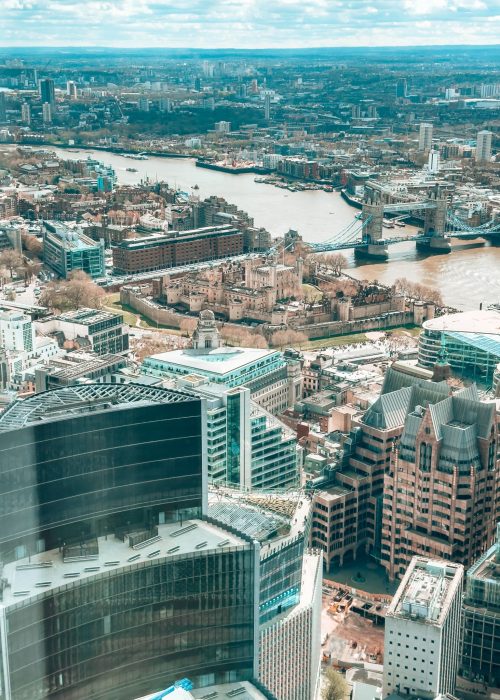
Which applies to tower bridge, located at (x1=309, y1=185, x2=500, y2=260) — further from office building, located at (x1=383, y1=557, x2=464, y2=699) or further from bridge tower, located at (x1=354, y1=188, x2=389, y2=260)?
office building, located at (x1=383, y1=557, x2=464, y2=699)

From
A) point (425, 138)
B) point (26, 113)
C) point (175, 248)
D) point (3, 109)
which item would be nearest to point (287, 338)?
point (175, 248)

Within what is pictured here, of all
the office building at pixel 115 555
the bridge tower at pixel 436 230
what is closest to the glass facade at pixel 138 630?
the office building at pixel 115 555

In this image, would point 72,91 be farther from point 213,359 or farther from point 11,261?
point 213,359

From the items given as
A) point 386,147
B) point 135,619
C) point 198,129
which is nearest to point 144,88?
point 198,129

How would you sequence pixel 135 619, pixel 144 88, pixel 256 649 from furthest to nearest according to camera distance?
pixel 144 88, pixel 256 649, pixel 135 619

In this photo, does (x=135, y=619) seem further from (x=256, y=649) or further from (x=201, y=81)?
(x=201, y=81)

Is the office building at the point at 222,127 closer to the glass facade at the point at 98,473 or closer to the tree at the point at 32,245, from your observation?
the tree at the point at 32,245
